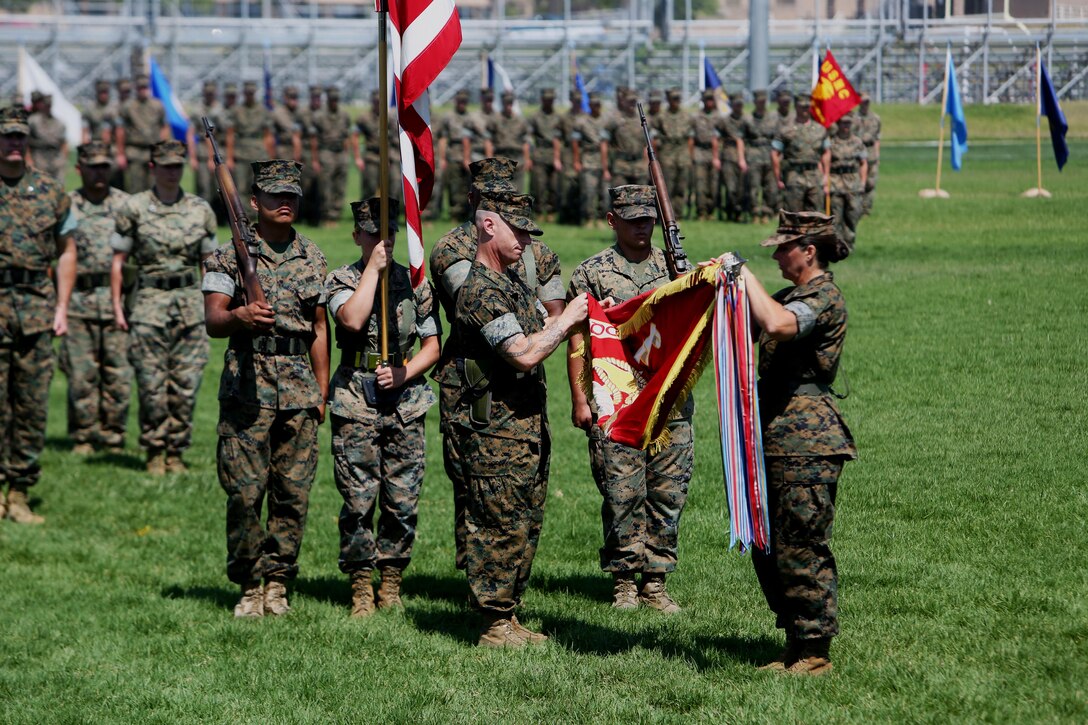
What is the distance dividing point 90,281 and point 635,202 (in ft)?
23.8

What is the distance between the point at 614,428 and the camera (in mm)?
7289

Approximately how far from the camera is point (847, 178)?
22.9m

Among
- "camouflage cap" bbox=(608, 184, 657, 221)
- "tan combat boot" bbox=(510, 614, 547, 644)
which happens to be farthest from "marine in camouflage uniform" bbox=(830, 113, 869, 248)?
"tan combat boot" bbox=(510, 614, 547, 644)

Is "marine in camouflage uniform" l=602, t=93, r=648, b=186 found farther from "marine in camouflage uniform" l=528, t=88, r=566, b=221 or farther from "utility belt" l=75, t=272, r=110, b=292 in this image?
"utility belt" l=75, t=272, r=110, b=292

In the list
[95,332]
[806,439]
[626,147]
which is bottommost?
[95,332]

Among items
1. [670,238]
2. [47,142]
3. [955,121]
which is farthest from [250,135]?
[670,238]

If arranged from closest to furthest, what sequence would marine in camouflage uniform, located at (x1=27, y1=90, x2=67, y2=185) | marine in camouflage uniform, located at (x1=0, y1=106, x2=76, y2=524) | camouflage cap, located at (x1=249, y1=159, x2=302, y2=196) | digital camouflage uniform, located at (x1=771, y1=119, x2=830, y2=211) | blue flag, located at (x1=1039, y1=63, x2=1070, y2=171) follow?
camouflage cap, located at (x1=249, y1=159, x2=302, y2=196)
marine in camouflage uniform, located at (x1=0, y1=106, x2=76, y2=524)
blue flag, located at (x1=1039, y1=63, x2=1070, y2=171)
digital camouflage uniform, located at (x1=771, y1=119, x2=830, y2=211)
marine in camouflage uniform, located at (x1=27, y1=90, x2=67, y2=185)

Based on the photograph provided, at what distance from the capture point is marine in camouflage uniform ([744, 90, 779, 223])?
27.4 meters

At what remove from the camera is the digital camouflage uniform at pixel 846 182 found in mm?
22672

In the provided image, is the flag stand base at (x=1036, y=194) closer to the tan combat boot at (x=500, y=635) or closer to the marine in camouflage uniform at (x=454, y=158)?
the marine in camouflage uniform at (x=454, y=158)

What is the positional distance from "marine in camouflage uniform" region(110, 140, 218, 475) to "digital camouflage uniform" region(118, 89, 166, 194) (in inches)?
659

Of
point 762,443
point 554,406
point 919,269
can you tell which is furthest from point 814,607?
point 919,269

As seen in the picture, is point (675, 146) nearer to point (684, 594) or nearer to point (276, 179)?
point (684, 594)

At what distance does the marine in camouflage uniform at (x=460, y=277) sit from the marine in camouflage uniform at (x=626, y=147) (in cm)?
1890
